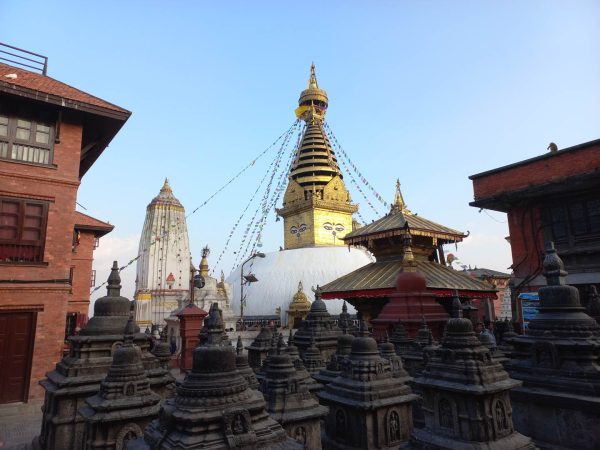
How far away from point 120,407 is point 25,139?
8.34 meters

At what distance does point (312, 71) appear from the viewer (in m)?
39.4

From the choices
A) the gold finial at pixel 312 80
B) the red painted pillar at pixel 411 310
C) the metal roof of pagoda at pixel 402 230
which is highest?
the gold finial at pixel 312 80

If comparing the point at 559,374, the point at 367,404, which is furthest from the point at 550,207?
the point at 367,404

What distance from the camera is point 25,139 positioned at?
393 inches

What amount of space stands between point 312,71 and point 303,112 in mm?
5425

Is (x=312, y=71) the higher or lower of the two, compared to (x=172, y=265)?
higher

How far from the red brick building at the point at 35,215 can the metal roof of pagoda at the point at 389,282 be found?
8517 millimetres

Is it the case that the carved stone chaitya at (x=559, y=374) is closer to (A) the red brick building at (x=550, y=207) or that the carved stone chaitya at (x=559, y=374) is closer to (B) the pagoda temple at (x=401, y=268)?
(B) the pagoda temple at (x=401, y=268)

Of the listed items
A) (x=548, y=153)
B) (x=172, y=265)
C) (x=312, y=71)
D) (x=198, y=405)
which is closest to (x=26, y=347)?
(x=198, y=405)

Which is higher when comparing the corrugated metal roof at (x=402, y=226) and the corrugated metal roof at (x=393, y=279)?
the corrugated metal roof at (x=402, y=226)

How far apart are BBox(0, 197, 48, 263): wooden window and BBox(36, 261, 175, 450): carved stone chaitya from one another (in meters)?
4.57

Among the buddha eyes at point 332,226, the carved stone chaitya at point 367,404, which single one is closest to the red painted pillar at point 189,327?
the carved stone chaitya at point 367,404

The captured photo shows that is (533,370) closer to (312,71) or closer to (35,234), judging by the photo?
(35,234)

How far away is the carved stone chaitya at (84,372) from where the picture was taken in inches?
217
